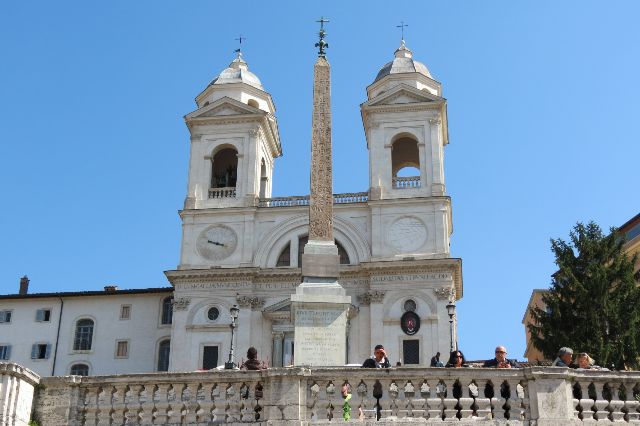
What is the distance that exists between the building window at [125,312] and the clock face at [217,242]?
7.10 meters

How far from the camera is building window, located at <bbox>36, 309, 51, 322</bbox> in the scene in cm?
5669

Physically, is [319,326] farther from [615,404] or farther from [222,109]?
[222,109]

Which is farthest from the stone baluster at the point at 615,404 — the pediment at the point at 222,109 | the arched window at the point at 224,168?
the pediment at the point at 222,109

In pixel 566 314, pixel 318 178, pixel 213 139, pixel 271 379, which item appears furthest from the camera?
pixel 213 139

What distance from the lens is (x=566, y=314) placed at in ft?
124

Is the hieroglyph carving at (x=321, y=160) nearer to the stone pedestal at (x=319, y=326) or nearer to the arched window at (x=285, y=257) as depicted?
the stone pedestal at (x=319, y=326)

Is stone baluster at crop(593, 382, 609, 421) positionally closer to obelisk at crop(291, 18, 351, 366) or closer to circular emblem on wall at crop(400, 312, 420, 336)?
obelisk at crop(291, 18, 351, 366)

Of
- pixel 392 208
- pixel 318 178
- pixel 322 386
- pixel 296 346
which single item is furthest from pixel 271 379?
pixel 392 208

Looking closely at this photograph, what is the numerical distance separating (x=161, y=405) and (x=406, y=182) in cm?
4003

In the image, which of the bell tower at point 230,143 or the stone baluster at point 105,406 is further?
the bell tower at point 230,143

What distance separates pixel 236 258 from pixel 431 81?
55.9ft

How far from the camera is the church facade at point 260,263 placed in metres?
49.5

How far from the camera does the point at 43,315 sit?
5678cm

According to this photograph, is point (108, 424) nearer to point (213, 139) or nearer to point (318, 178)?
point (318, 178)
